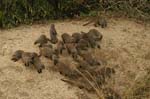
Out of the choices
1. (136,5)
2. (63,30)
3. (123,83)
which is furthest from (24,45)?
(136,5)

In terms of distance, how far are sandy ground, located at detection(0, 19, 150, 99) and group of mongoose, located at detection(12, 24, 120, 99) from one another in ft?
0.28

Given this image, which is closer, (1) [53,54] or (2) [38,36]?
(1) [53,54]

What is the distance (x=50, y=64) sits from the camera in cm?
560

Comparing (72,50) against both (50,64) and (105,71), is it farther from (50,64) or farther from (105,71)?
(105,71)

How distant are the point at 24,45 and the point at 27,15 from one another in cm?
85

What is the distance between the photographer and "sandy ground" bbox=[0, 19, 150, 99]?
5.16 m

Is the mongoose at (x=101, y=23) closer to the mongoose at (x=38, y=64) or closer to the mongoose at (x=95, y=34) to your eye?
the mongoose at (x=95, y=34)

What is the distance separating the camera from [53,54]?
5621mm

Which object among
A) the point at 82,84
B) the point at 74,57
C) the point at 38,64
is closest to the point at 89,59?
the point at 74,57

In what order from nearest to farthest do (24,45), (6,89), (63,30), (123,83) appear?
(6,89)
(123,83)
(24,45)
(63,30)

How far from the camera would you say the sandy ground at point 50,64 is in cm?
516

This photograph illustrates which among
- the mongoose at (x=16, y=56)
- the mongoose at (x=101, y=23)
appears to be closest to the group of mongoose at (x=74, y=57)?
the mongoose at (x=16, y=56)

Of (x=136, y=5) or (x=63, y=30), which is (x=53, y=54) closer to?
(x=63, y=30)

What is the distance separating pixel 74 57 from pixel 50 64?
1.04 ft
